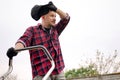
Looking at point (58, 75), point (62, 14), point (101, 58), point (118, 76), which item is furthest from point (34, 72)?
point (101, 58)

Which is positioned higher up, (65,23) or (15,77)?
(65,23)

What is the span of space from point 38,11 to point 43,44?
341mm

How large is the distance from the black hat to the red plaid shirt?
12cm

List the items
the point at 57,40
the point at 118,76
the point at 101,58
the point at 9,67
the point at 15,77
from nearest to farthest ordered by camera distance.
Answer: the point at 9,67 → the point at 57,40 → the point at 118,76 → the point at 101,58 → the point at 15,77

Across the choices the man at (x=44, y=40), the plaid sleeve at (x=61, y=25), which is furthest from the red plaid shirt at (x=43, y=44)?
the plaid sleeve at (x=61, y=25)

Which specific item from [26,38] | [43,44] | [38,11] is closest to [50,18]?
[38,11]

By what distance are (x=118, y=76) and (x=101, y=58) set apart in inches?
383

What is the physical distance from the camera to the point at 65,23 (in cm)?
403

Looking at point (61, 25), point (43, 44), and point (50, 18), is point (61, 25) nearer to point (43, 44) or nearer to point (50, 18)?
point (50, 18)

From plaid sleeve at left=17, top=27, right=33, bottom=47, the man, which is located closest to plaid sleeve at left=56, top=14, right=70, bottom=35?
the man

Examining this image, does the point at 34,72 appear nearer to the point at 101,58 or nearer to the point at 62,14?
the point at 62,14

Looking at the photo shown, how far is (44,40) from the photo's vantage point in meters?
3.68

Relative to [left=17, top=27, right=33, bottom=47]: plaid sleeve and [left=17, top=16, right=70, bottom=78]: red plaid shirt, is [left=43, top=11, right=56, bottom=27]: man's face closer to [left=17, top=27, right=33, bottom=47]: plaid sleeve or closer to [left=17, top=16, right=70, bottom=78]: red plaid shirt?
[left=17, top=16, right=70, bottom=78]: red plaid shirt

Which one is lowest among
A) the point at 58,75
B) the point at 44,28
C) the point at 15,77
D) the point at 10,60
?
the point at 15,77
